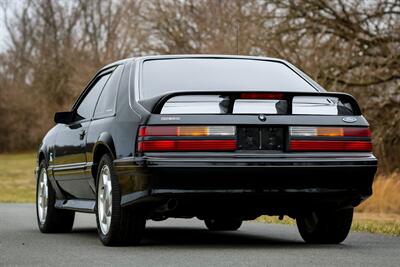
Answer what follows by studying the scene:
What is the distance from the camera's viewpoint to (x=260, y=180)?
25.8ft

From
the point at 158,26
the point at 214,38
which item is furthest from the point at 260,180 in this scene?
the point at 158,26

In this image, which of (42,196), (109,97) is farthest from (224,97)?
(42,196)

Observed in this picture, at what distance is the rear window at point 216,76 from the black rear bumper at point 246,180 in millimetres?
912

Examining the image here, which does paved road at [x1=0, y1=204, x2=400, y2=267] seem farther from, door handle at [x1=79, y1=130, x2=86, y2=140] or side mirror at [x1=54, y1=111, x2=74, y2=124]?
side mirror at [x1=54, y1=111, x2=74, y2=124]

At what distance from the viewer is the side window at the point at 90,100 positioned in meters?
9.55

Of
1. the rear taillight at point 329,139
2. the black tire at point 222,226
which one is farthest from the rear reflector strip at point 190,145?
the black tire at point 222,226

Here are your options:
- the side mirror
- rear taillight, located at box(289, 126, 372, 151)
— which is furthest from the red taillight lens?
the side mirror

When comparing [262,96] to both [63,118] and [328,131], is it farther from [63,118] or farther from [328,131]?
[63,118]

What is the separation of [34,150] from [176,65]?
192ft

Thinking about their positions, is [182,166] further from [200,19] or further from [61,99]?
[61,99]

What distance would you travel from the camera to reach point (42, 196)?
10891mm

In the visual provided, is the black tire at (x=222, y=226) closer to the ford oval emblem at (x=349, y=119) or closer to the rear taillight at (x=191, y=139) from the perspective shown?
the ford oval emblem at (x=349, y=119)

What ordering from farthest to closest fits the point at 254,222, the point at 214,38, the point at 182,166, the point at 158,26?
the point at 158,26, the point at 214,38, the point at 254,222, the point at 182,166

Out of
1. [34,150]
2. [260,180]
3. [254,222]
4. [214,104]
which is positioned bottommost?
[34,150]
